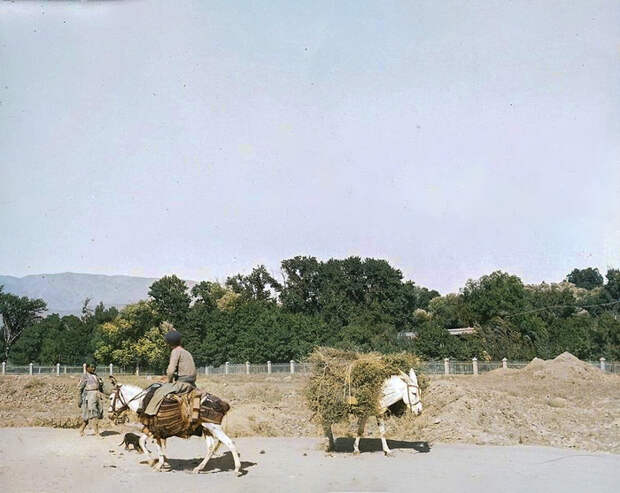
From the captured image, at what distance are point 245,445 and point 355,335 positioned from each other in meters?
45.1

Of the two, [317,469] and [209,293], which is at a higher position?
[209,293]

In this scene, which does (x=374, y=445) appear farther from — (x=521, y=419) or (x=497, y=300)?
(x=497, y=300)

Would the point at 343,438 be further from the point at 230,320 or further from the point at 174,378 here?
the point at 230,320

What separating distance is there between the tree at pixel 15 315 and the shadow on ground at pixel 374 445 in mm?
82390

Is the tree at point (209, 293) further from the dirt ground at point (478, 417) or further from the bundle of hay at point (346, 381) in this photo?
the bundle of hay at point (346, 381)

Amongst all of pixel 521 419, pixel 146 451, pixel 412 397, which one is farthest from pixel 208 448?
pixel 521 419

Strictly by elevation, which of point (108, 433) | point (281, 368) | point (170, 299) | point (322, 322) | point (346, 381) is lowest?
point (108, 433)

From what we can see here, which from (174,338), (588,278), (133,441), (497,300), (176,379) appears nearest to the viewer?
(176,379)

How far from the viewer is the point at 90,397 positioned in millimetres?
18719

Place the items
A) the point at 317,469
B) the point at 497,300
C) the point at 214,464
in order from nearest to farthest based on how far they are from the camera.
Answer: the point at 317,469 < the point at 214,464 < the point at 497,300

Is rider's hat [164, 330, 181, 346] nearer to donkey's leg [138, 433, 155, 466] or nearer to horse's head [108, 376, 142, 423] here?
horse's head [108, 376, 142, 423]

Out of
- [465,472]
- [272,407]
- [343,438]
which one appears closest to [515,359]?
[272,407]

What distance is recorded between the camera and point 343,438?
58.6 feet

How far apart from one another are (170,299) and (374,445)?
6314 centimetres
